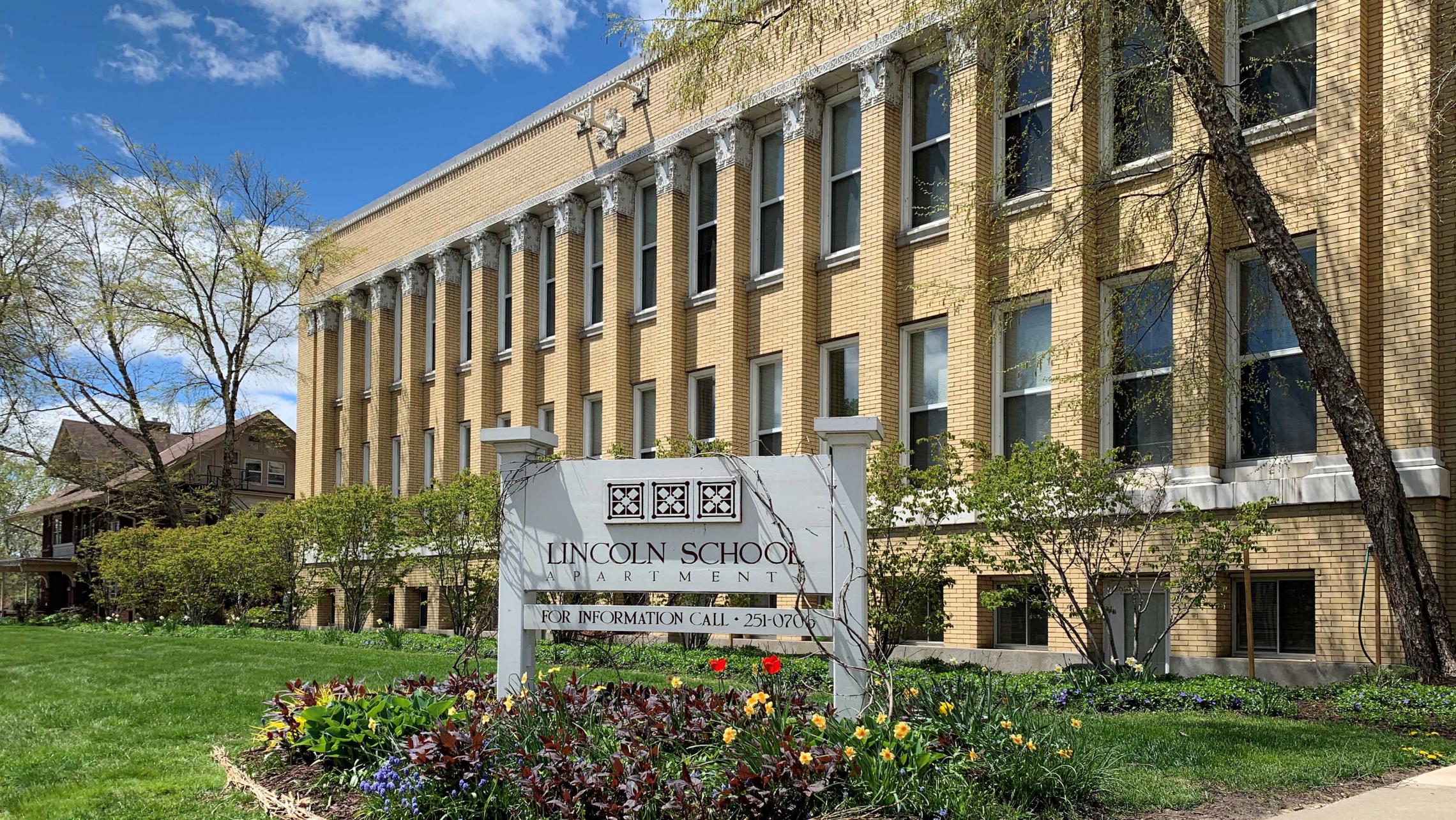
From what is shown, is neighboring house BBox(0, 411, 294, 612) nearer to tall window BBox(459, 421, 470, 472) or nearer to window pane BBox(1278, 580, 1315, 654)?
tall window BBox(459, 421, 470, 472)

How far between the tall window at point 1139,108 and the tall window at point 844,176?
4.78m

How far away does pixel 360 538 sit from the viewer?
85.5 feet

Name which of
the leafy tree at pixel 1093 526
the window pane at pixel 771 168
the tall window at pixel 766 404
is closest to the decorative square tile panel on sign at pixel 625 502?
the leafy tree at pixel 1093 526

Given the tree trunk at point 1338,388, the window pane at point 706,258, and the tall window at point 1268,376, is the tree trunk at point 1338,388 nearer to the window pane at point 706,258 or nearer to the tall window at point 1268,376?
the tall window at point 1268,376

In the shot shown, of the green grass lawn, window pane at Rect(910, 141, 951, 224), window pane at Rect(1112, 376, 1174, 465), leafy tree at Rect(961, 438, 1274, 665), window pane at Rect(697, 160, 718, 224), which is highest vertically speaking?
window pane at Rect(697, 160, 718, 224)

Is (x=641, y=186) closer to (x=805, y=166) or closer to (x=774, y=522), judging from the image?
(x=805, y=166)

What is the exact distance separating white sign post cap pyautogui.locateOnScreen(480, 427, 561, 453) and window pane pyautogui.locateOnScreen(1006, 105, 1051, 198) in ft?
34.9

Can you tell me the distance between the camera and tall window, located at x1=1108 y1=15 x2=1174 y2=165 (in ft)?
47.7

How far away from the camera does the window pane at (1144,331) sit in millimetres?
15711

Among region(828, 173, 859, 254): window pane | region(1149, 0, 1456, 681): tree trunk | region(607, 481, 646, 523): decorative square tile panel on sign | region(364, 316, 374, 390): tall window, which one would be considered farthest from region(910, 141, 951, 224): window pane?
region(364, 316, 374, 390): tall window

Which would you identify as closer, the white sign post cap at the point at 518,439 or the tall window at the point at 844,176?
the white sign post cap at the point at 518,439

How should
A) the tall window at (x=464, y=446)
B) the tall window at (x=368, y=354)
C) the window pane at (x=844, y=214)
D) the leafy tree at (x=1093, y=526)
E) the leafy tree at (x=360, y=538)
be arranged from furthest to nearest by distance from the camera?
1. the tall window at (x=368, y=354)
2. the tall window at (x=464, y=446)
3. the leafy tree at (x=360, y=538)
4. the window pane at (x=844, y=214)
5. the leafy tree at (x=1093, y=526)

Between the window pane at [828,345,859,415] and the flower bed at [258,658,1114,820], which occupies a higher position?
the window pane at [828,345,859,415]

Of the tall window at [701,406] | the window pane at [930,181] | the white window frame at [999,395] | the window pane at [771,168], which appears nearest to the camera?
the white window frame at [999,395]
